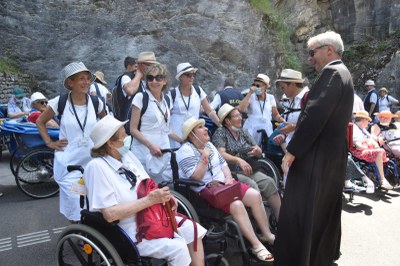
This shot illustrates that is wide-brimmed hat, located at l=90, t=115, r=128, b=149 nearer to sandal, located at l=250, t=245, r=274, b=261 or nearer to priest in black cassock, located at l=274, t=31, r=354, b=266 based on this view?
priest in black cassock, located at l=274, t=31, r=354, b=266

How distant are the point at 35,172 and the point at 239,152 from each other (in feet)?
11.5

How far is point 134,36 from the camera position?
38.6 ft

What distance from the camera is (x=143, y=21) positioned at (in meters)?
11.9

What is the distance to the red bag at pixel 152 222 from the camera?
243cm

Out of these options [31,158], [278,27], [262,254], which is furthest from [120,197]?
[278,27]

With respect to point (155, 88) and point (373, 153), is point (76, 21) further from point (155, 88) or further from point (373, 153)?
point (373, 153)

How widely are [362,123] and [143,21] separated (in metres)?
8.45

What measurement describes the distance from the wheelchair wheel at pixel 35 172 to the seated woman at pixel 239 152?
3084mm

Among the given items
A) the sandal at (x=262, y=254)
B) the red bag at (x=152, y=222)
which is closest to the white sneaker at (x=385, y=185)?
the sandal at (x=262, y=254)

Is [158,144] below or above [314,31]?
below

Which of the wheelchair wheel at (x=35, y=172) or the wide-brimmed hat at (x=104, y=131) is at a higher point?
the wide-brimmed hat at (x=104, y=131)

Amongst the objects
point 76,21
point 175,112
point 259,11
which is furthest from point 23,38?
point 175,112

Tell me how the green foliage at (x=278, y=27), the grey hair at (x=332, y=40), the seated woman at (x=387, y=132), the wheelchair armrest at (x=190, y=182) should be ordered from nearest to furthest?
the grey hair at (x=332, y=40), the wheelchair armrest at (x=190, y=182), the seated woman at (x=387, y=132), the green foliage at (x=278, y=27)

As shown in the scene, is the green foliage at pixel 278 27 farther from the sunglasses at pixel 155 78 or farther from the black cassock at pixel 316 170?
the black cassock at pixel 316 170
